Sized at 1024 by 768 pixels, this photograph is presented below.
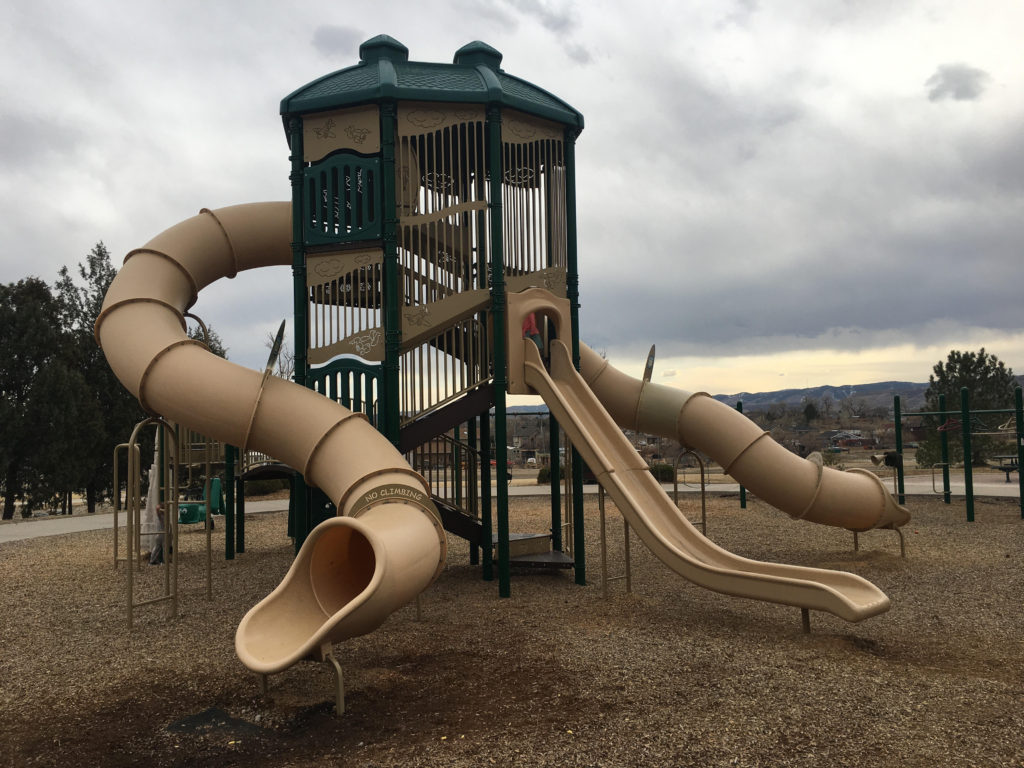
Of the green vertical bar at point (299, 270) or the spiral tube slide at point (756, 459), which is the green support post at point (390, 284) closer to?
the green vertical bar at point (299, 270)

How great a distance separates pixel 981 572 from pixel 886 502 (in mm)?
1319

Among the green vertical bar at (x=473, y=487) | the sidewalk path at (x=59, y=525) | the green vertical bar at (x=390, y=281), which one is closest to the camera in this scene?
the green vertical bar at (x=390, y=281)

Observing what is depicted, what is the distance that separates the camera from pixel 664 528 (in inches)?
313

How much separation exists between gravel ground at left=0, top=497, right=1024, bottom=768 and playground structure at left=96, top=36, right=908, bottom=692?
78 centimetres

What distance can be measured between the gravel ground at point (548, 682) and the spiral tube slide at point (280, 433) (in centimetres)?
61

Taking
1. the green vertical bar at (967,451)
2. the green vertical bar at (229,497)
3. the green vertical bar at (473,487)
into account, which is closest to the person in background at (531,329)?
the green vertical bar at (473,487)

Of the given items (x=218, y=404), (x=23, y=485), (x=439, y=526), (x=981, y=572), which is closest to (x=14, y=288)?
(x=23, y=485)

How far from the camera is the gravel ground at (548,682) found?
4.41 m

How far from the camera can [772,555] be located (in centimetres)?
1131

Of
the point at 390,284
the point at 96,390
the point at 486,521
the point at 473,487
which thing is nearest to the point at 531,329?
the point at 390,284

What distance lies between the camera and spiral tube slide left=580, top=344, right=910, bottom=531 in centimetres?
991

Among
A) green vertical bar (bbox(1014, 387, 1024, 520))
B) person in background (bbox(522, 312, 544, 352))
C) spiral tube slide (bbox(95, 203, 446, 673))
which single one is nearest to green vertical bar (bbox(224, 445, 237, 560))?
spiral tube slide (bbox(95, 203, 446, 673))

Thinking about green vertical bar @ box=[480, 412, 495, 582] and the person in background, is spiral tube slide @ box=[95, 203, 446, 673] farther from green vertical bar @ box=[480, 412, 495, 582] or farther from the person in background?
the person in background

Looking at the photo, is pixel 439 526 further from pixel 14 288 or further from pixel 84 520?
pixel 14 288
